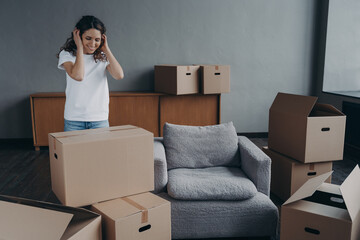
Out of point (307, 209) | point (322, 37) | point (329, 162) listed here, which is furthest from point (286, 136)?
point (322, 37)

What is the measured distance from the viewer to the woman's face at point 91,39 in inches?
82.7

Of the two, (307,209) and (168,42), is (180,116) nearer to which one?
(168,42)

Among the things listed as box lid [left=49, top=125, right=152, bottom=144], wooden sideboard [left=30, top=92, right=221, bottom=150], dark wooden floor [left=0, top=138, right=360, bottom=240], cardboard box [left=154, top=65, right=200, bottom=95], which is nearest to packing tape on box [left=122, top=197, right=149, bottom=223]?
box lid [left=49, top=125, right=152, bottom=144]

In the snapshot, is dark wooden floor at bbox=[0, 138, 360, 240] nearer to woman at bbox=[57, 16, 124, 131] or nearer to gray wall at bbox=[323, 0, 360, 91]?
woman at bbox=[57, 16, 124, 131]

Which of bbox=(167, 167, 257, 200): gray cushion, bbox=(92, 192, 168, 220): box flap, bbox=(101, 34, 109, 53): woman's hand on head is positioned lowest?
bbox=(167, 167, 257, 200): gray cushion

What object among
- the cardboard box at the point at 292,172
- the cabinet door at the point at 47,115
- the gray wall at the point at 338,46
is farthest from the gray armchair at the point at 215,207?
the gray wall at the point at 338,46

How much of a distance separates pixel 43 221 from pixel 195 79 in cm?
318

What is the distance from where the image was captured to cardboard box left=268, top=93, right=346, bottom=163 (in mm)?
2557

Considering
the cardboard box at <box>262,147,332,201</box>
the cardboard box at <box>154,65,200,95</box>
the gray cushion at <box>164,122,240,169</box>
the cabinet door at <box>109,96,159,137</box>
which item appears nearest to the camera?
the gray cushion at <box>164,122,240,169</box>

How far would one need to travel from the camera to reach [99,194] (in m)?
1.71

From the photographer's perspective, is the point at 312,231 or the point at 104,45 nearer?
the point at 312,231

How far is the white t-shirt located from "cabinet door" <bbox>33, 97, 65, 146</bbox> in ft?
Result: 7.66

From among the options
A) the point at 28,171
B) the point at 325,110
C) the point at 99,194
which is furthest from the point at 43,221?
the point at 28,171

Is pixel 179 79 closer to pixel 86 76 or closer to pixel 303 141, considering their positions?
Answer: pixel 303 141
